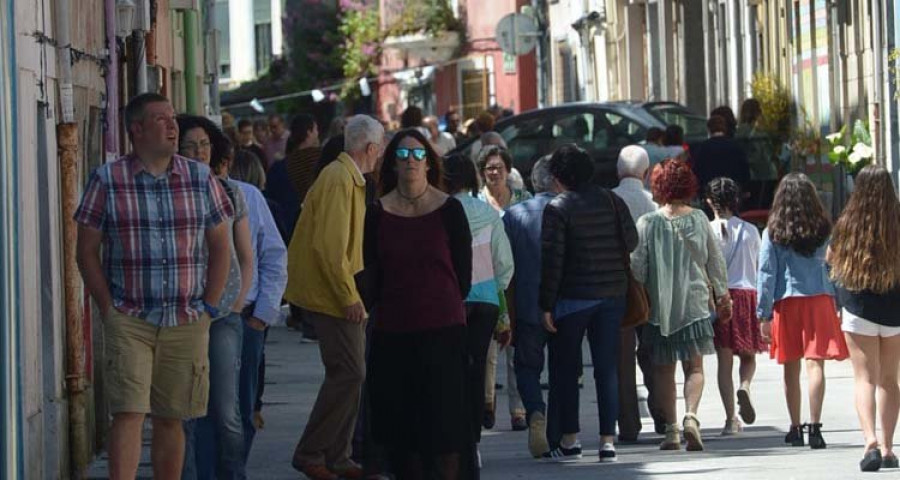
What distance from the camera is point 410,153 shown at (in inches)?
416

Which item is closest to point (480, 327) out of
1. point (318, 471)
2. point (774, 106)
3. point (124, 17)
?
point (318, 471)

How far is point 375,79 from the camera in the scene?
2327 inches

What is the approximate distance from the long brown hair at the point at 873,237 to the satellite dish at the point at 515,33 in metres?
28.3

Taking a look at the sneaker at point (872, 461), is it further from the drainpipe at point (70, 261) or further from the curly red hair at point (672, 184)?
the drainpipe at point (70, 261)

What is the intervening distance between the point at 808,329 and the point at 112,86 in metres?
4.69

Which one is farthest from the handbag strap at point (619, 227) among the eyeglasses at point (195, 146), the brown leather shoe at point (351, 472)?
the eyeglasses at point (195, 146)

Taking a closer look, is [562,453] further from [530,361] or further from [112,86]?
[112,86]

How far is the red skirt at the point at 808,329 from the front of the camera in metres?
13.1

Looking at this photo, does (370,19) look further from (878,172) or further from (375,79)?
(878,172)

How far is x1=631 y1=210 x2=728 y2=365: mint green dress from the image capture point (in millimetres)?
13359

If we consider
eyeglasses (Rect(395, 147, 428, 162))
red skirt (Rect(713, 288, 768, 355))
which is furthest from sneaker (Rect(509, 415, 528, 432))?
eyeglasses (Rect(395, 147, 428, 162))

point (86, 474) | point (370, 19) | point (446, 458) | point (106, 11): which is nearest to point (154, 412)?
point (446, 458)

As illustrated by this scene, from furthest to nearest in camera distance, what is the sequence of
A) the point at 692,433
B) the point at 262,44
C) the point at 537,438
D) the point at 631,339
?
the point at 262,44 < the point at 631,339 < the point at 692,433 < the point at 537,438

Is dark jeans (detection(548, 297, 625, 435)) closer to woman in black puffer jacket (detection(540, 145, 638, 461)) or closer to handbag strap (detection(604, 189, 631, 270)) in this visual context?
woman in black puffer jacket (detection(540, 145, 638, 461))
